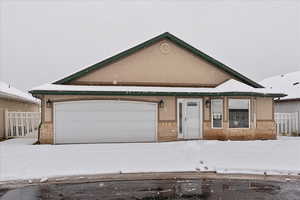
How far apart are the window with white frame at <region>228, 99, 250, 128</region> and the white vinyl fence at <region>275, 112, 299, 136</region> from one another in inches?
171

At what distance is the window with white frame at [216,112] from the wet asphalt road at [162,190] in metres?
7.45

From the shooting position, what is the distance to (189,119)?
15688 mm

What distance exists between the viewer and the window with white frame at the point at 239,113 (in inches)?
611

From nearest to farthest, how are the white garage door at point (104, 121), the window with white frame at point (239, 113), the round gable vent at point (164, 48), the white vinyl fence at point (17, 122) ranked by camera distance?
the white garage door at point (104, 121) < the window with white frame at point (239, 113) < the round gable vent at point (164, 48) < the white vinyl fence at point (17, 122)

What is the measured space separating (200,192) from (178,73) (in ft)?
32.4

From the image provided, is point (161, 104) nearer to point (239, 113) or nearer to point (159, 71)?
point (159, 71)

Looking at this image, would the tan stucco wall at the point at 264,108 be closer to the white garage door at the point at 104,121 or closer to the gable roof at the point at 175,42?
the gable roof at the point at 175,42

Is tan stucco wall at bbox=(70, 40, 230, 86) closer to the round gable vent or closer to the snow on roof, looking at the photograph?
the round gable vent

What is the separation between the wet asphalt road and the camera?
6.75 meters

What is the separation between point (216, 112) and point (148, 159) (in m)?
6.50

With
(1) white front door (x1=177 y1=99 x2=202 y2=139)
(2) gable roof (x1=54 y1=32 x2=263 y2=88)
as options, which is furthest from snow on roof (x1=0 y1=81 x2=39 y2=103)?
(1) white front door (x1=177 y1=99 x2=202 y2=139)

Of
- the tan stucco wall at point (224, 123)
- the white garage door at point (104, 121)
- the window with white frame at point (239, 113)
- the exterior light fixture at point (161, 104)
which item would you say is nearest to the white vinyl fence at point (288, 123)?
the tan stucco wall at point (224, 123)

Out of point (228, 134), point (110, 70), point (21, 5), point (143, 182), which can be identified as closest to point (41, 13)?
point (21, 5)

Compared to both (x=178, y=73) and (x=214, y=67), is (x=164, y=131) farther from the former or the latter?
(x=214, y=67)
